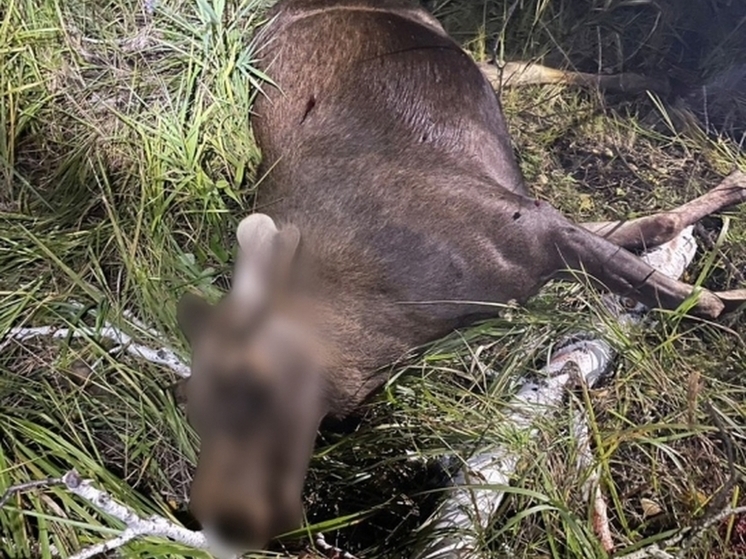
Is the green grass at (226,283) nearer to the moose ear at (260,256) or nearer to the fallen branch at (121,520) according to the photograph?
the fallen branch at (121,520)

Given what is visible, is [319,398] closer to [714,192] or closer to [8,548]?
[8,548]

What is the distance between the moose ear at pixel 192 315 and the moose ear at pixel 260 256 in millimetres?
142

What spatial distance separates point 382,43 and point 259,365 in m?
1.52

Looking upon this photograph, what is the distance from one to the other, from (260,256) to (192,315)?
319 millimetres

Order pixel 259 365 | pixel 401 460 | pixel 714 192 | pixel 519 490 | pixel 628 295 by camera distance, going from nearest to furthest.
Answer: pixel 259 365 < pixel 519 490 < pixel 401 460 < pixel 628 295 < pixel 714 192

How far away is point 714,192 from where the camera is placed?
142 inches

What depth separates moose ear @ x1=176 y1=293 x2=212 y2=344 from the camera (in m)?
2.87

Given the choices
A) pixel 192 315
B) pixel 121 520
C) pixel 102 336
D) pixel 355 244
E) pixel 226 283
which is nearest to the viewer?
pixel 121 520

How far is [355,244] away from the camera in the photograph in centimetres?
321

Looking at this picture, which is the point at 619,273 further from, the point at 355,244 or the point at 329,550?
the point at 329,550

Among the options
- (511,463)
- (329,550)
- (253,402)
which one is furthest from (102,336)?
(511,463)

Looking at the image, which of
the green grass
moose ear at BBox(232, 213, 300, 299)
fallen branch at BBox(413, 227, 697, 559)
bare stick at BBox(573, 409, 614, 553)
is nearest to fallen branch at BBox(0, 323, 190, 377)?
the green grass

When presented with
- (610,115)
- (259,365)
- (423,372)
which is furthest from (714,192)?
(259,365)

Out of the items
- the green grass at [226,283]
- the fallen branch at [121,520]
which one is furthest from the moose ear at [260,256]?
the fallen branch at [121,520]
